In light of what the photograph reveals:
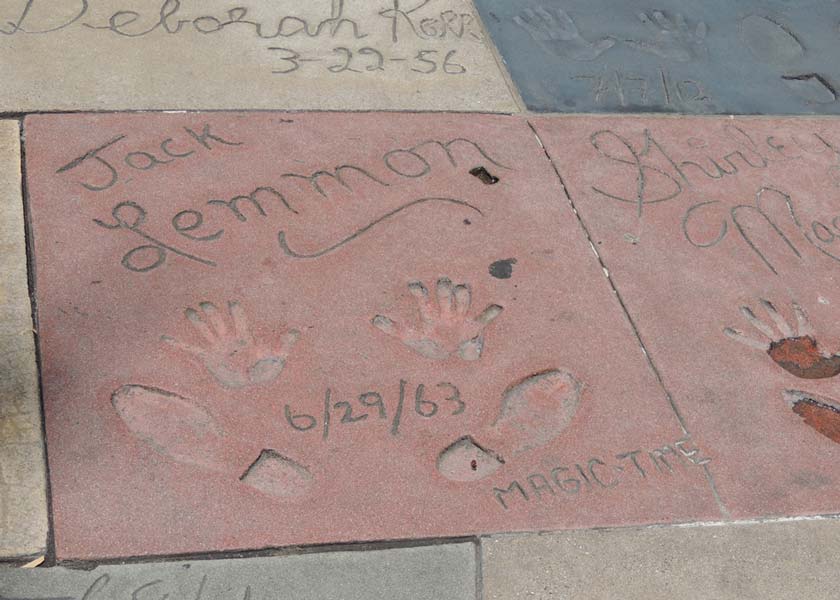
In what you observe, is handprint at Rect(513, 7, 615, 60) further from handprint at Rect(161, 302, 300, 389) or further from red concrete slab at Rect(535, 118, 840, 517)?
handprint at Rect(161, 302, 300, 389)

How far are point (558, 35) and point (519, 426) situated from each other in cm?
198

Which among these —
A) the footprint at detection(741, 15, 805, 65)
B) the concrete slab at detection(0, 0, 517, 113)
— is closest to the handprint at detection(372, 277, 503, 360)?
the concrete slab at detection(0, 0, 517, 113)

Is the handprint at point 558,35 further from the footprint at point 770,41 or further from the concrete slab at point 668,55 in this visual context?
the footprint at point 770,41

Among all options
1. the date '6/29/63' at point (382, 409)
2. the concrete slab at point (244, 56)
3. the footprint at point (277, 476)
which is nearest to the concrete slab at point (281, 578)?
the footprint at point (277, 476)

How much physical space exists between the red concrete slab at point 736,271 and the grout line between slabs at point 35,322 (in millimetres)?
1420

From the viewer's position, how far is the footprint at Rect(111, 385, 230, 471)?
190 centimetres

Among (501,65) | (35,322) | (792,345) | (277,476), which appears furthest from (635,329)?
(35,322)

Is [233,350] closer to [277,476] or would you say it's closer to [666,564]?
[277,476]

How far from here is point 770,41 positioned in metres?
3.75

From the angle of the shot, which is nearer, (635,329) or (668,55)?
(635,329)

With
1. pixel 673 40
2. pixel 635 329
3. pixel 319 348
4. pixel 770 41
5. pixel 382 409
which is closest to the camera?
pixel 382 409

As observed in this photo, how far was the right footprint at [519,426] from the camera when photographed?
197 centimetres

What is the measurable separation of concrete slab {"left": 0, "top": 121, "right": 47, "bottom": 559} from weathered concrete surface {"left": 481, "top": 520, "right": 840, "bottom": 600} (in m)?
0.90
